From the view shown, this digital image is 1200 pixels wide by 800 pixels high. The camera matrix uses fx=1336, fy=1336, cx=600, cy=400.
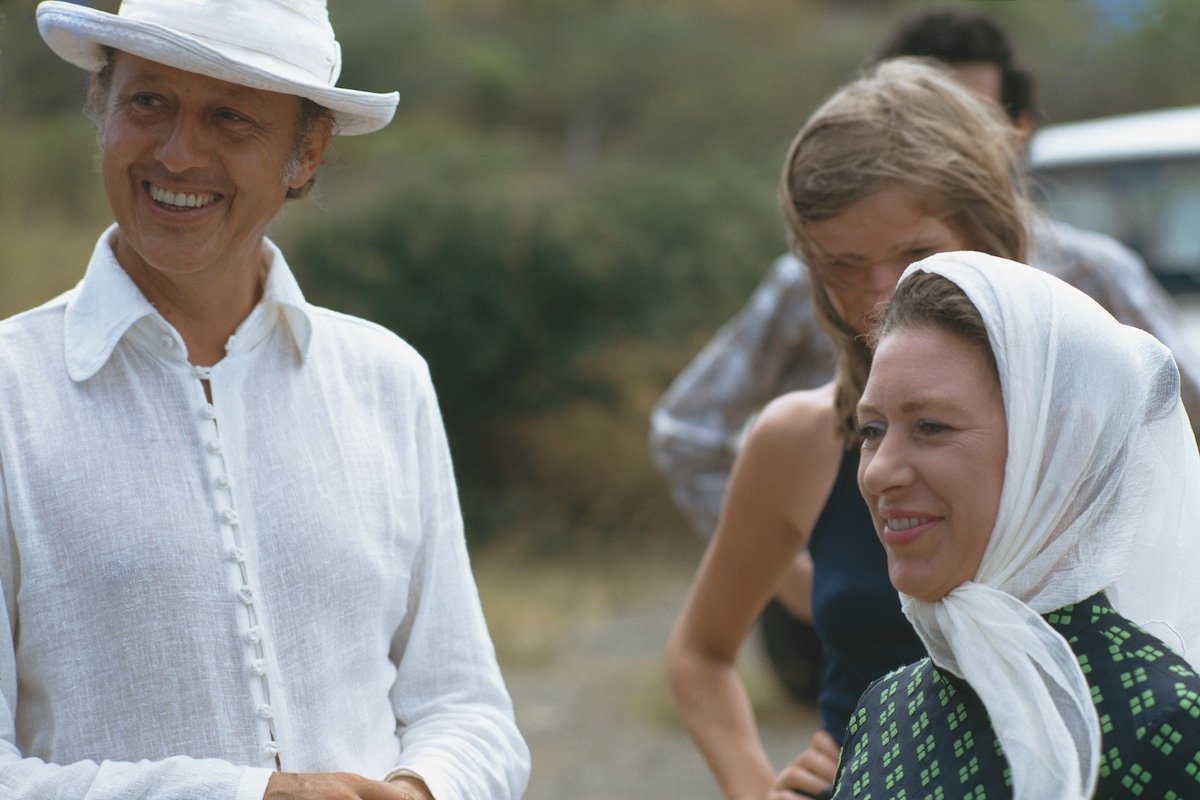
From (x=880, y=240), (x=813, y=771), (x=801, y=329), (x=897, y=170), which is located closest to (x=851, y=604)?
(x=813, y=771)

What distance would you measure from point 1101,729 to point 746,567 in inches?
46.3

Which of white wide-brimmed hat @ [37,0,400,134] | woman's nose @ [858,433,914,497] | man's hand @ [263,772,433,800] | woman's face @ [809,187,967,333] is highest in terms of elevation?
white wide-brimmed hat @ [37,0,400,134]

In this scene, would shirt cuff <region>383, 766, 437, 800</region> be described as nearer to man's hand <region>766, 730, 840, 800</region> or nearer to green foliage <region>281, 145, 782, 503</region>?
man's hand <region>766, 730, 840, 800</region>

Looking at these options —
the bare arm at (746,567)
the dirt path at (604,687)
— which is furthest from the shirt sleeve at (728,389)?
the dirt path at (604,687)

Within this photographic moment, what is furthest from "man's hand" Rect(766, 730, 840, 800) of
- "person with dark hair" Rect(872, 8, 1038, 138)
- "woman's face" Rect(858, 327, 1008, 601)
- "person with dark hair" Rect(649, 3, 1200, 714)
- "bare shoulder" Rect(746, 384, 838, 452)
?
"person with dark hair" Rect(872, 8, 1038, 138)

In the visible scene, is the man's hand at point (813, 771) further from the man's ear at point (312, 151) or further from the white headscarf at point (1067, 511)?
the man's ear at point (312, 151)

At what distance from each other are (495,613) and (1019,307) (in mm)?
6124

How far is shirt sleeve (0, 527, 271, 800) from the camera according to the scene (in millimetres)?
1861

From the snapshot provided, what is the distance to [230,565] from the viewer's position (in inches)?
81.6

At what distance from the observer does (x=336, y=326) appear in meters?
2.41

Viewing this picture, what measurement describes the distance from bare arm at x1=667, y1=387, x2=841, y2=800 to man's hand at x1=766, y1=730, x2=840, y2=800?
170 mm

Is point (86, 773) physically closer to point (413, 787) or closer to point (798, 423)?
point (413, 787)

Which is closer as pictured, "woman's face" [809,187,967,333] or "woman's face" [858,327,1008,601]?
"woman's face" [858,327,1008,601]

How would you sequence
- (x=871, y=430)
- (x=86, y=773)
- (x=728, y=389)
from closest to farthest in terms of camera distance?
(x=871, y=430), (x=86, y=773), (x=728, y=389)
